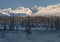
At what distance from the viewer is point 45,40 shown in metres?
12.3

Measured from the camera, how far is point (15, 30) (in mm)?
14922

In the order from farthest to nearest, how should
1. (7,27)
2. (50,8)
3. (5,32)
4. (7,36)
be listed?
(50,8), (7,27), (5,32), (7,36)

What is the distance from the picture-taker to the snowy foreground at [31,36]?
12656 millimetres

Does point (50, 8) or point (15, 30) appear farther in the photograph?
point (50, 8)

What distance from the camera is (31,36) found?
14.1 meters

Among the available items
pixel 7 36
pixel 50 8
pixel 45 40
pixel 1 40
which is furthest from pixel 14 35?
pixel 50 8

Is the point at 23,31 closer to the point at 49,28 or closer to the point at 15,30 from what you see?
the point at 15,30

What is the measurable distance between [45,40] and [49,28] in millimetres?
3535

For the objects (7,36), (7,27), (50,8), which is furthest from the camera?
(50,8)

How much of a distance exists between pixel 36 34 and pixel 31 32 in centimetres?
78

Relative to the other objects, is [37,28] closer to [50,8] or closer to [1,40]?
[1,40]

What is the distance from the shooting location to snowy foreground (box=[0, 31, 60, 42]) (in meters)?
12.7

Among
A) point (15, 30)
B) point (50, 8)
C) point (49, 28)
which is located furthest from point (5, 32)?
point (50, 8)

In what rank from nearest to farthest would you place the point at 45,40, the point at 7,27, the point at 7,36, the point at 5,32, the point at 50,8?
the point at 45,40
the point at 7,36
the point at 5,32
the point at 7,27
the point at 50,8
